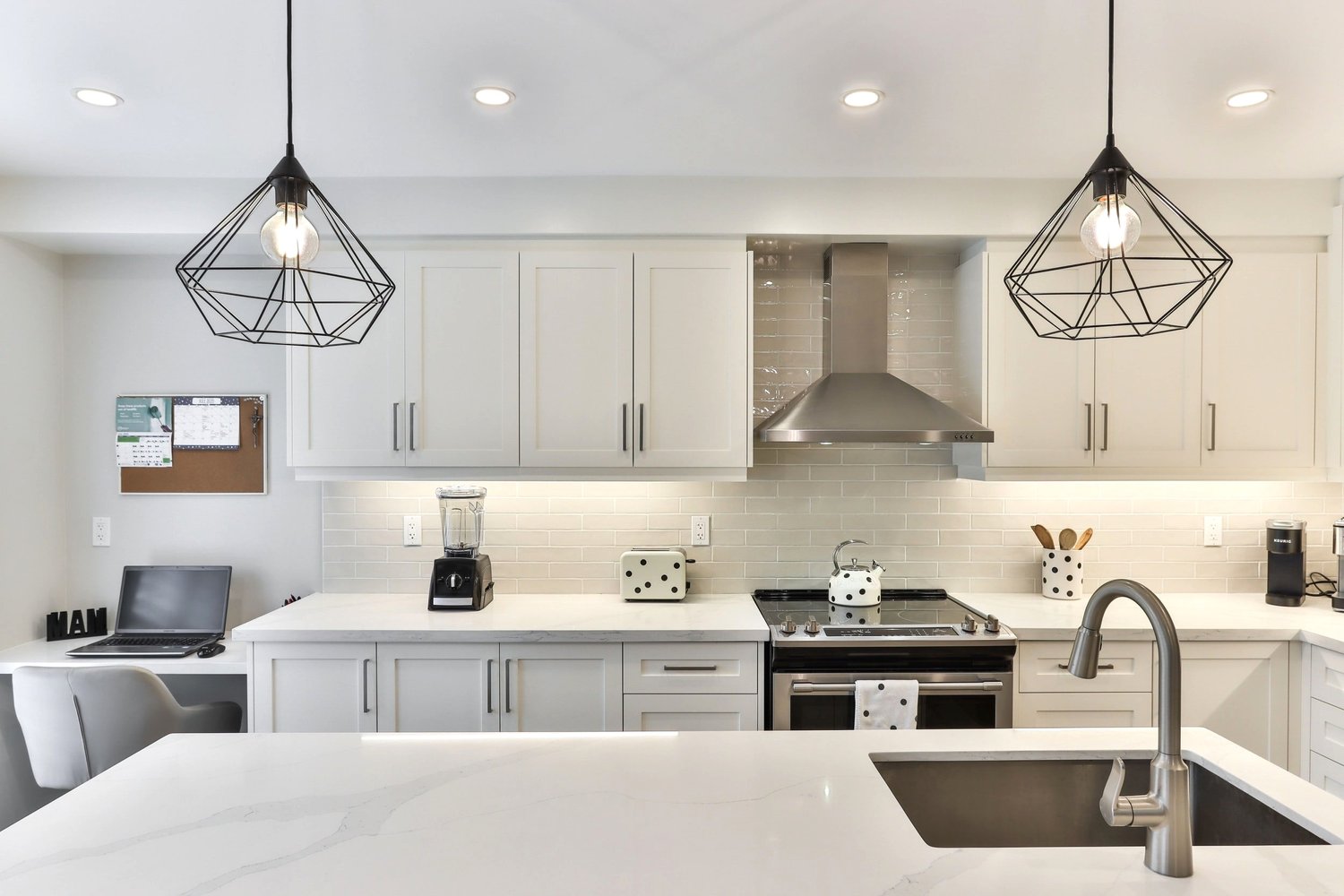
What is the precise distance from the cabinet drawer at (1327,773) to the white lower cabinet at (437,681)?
2.77 metres

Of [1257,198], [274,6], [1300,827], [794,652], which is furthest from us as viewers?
[1257,198]

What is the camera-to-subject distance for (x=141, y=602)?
3250 millimetres

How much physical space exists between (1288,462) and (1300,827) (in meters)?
2.20

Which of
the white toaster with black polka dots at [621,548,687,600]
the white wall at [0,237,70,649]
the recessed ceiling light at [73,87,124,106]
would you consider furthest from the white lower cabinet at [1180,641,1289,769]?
the white wall at [0,237,70,649]

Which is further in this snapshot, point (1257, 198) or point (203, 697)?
point (203, 697)

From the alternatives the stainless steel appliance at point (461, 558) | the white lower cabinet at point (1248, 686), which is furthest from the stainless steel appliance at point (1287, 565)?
the stainless steel appliance at point (461, 558)

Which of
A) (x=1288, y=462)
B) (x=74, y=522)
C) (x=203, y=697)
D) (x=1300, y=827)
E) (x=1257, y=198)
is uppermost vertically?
(x=1257, y=198)

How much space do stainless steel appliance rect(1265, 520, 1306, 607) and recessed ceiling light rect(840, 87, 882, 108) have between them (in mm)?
2339

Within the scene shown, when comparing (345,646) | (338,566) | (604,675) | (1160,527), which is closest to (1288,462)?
(1160,527)

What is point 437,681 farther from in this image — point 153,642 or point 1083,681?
point 1083,681

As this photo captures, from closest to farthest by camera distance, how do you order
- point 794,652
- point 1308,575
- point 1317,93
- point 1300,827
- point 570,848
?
point 570,848 < point 1300,827 < point 1317,93 < point 794,652 < point 1308,575

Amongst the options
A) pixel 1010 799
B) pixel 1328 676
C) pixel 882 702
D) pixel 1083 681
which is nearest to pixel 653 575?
pixel 882 702

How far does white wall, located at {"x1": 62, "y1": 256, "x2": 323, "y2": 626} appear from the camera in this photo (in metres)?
3.31

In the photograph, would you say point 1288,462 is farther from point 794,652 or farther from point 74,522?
point 74,522
